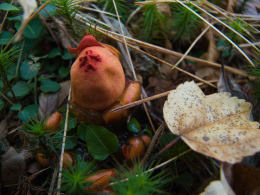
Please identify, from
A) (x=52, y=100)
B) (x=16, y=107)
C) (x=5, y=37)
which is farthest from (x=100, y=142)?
(x=5, y=37)

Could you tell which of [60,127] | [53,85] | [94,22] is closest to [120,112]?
[60,127]

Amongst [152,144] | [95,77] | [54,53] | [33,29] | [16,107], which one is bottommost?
[152,144]

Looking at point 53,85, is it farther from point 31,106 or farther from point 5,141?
point 5,141

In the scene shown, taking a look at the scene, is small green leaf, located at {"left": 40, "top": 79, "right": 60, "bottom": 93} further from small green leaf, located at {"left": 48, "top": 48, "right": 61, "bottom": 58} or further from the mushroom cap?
the mushroom cap

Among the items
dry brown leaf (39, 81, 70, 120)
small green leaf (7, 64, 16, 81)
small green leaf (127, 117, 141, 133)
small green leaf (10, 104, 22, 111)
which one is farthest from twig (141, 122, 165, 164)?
small green leaf (7, 64, 16, 81)

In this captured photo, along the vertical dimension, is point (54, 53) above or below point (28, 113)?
above

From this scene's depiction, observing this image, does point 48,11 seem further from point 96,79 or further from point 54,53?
point 96,79
